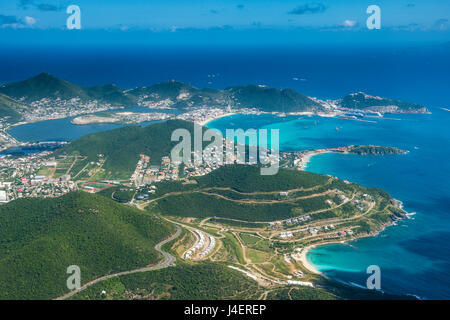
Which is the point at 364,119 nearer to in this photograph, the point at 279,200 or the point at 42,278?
the point at 279,200

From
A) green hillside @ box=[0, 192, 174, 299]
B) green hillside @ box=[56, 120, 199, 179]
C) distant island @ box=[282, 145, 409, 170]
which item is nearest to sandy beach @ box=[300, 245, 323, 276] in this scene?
green hillside @ box=[0, 192, 174, 299]

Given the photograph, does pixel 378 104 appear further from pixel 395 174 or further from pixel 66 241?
pixel 66 241

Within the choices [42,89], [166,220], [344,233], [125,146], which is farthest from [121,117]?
[344,233]

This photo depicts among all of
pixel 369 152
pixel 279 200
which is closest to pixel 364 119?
pixel 369 152

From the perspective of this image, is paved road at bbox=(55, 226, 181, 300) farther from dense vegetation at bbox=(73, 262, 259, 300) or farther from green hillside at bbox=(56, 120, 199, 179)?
green hillside at bbox=(56, 120, 199, 179)

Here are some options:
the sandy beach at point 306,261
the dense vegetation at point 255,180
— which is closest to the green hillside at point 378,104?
the dense vegetation at point 255,180
